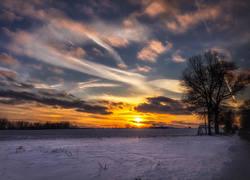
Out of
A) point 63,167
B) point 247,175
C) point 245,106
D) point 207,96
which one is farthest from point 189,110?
point 245,106

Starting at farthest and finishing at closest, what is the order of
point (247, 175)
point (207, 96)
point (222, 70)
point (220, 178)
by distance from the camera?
1. point (207, 96)
2. point (222, 70)
3. point (247, 175)
4. point (220, 178)

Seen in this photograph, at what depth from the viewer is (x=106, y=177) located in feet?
17.5

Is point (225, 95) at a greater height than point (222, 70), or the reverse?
point (222, 70)

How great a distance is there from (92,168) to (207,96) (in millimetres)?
28602

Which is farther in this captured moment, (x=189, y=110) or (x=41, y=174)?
(x=189, y=110)

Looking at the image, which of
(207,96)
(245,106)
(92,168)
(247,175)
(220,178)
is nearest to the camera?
(220,178)

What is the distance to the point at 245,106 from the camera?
235 ft

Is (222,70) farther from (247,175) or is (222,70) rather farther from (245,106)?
(245,106)

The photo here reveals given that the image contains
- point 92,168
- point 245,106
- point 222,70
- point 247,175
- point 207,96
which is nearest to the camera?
point 247,175

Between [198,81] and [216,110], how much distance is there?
20.0ft

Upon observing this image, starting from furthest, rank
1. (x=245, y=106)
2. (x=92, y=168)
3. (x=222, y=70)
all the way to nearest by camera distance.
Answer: (x=245, y=106)
(x=222, y=70)
(x=92, y=168)

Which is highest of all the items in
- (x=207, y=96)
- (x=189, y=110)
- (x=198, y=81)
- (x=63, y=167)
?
(x=198, y=81)

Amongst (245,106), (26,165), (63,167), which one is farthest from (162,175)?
(245,106)

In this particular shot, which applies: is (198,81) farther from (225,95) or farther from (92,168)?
(92,168)
